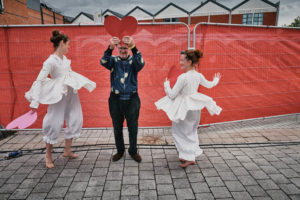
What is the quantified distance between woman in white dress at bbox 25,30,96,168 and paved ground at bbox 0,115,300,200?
0.54m

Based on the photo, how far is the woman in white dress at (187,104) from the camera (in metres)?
3.04

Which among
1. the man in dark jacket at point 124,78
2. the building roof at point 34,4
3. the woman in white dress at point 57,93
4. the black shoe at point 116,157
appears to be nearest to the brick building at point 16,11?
the building roof at point 34,4

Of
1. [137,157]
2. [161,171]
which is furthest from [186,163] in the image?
[137,157]

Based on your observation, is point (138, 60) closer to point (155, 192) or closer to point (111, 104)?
point (111, 104)

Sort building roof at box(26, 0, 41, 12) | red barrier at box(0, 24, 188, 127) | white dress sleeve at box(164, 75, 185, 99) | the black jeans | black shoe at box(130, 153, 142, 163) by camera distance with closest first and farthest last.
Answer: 1. white dress sleeve at box(164, 75, 185, 99)
2. the black jeans
3. black shoe at box(130, 153, 142, 163)
4. red barrier at box(0, 24, 188, 127)
5. building roof at box(26, 0, 41, 12)

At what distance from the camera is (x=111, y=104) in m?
3.30

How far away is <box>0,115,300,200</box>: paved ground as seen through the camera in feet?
8.86

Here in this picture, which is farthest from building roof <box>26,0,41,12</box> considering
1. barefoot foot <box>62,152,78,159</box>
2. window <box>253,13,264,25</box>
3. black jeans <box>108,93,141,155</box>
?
window <box>253,13,264,25</box>

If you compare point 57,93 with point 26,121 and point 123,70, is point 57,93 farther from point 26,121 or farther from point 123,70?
point 123,70

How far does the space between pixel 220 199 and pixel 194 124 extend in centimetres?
116

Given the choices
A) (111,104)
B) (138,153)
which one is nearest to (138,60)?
(111,104)

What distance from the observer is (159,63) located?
15.0ft

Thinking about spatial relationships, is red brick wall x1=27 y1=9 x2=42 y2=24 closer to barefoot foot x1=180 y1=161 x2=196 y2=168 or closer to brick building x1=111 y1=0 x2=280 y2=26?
Answer: brick building x1=111 y1=0 x2=280 y2=26

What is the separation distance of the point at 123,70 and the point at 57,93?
105 centimetres
